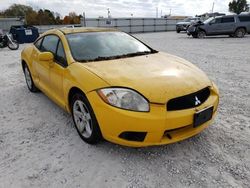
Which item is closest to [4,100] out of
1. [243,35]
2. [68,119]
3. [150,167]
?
[68,119]

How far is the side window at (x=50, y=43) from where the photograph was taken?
364 centimetres

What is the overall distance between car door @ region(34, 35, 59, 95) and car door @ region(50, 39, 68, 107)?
0.44 feet

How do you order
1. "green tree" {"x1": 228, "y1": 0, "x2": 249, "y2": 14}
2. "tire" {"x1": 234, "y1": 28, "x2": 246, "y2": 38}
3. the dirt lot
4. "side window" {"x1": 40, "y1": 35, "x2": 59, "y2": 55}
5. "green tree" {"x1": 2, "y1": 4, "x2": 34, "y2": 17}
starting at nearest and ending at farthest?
1. the dirt lot
2. "side window" {"x1": 40, "y1": 35, "x2": 59, "y2": 55}
3. "tire" {"x1": 234, "y1": 28, "x2": 246, "y2": 38}
4. "green tree" {"x1": 228, "y1": 0, "x2": 249, "y2": 14}
5. "green tree" {"x1": 2, "y1": 4, "x2": 34, "y2": 17}

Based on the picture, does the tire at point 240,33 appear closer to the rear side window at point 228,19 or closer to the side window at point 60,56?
the rear side window at point 228,19

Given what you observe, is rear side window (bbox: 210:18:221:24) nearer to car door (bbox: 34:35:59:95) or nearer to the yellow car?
the yellow car

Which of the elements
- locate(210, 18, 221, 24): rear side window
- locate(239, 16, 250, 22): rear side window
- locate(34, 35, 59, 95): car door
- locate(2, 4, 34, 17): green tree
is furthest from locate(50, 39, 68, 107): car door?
locate(2, 4, 34, 17): green tree

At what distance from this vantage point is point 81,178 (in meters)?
2.30

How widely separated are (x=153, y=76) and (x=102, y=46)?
120 cm

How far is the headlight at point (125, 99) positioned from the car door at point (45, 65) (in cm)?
148

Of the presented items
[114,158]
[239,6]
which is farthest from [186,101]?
[239,6]

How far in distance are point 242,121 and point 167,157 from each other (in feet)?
4.71

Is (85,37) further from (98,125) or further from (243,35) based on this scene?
(243,35)

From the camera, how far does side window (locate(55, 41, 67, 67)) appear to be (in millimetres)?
3183

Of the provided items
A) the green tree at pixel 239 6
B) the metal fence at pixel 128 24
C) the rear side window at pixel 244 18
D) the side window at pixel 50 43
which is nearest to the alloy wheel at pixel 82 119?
the side window at pixel 50 43
